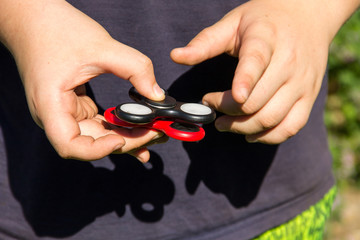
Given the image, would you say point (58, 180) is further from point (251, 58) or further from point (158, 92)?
point (251, 58)

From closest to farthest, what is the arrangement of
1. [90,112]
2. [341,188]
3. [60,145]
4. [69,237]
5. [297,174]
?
A: 1. [60,145]
2. [90,112]
3. [69,237]
4. [297,174]
5. [341,188]

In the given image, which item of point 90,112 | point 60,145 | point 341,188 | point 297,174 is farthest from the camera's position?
point 341,188

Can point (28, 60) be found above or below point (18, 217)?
above

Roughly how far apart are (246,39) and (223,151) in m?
0.30

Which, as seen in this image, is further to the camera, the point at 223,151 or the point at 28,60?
the point at 223,151

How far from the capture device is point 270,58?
831mm

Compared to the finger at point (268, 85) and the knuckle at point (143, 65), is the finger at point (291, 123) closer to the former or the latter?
the finger at point (268, 85)

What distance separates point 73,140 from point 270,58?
42 centimetres

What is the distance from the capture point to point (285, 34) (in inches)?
34.1

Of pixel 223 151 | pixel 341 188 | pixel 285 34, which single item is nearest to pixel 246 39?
pixel 285 34

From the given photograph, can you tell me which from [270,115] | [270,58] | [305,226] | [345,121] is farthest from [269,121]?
[345,121]

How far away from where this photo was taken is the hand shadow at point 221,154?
97 centimetres

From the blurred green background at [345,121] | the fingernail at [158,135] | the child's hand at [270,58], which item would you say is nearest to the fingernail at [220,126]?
the child's hand at [270,58]

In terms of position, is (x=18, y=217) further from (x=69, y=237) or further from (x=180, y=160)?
(x=180, y=160)
